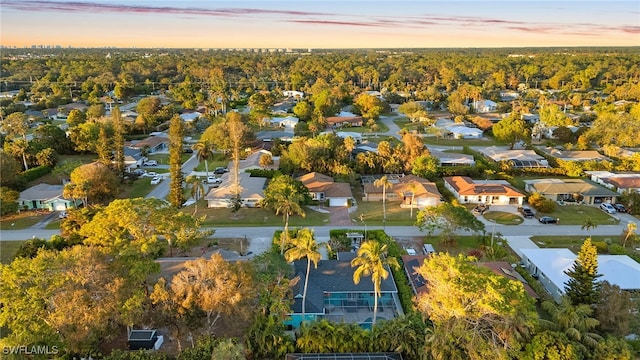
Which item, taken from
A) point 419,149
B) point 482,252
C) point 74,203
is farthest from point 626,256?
point 74,203

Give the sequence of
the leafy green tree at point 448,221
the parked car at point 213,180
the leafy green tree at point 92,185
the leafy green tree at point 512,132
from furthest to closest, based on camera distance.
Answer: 1. the leafy green tree at point 512,132
2. the parked car at point 213,180
3. the leafy green tree at point 92,185
4. the leafy green tree at point 448,221

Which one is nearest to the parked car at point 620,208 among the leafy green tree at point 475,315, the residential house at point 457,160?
the residential house at point 457,160

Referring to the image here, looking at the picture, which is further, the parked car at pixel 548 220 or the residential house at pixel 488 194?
the residential house at pixel 488 194

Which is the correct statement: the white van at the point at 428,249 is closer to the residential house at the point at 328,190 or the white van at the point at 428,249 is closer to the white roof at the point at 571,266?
the white roof at the point at 571,266

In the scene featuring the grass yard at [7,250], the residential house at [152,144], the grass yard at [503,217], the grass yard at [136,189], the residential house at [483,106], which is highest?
the residential house at [483,106]

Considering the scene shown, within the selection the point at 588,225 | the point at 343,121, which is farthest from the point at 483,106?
the point at 588,225

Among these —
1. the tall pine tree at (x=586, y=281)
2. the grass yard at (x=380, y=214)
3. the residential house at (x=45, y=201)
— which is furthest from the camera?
the residential house at (x=45, y=201)

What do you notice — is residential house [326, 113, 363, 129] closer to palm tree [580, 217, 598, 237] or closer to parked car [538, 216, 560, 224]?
parked car [538, 216, 560, 224]

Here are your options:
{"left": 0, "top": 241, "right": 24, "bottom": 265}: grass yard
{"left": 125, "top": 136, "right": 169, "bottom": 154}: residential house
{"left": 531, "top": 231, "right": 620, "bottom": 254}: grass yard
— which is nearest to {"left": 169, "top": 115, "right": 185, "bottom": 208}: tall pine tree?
{"left": 0, "top": 241, "right": 24, "bottom": 265}: grass yard
